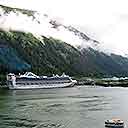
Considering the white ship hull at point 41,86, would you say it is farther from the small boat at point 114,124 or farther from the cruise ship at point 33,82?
the small boat at point 114,124

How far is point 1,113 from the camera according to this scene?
7338 cm

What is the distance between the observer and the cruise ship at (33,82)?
175 metres

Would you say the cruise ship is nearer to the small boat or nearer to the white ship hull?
the white ship hull

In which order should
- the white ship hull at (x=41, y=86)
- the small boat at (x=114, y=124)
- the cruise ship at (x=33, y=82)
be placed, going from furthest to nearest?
the cruise ship at (x=33, y=82) < the white ship hull at (x=41, y=86) < the small boat at (x=114, y=124)

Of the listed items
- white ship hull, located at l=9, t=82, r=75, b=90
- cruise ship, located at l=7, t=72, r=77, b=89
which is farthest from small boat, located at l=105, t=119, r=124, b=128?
cruise ship, located at l=7, t=72, r=77, b=89

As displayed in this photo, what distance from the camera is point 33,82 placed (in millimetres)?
183375

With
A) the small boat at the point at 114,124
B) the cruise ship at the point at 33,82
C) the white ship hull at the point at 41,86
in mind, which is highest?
the cruise ship at the point at 33,82

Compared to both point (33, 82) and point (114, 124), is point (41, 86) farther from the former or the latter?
point (114, 124)

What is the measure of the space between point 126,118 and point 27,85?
117m

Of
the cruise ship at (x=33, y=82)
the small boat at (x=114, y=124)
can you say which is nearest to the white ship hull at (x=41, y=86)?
the cruise ship at (x=33, y=82)

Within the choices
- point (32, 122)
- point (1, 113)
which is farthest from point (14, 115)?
point (32, 122)

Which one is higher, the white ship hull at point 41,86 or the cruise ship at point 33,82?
the cruise ship at point 33,82

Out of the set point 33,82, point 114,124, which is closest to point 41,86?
point 33,82

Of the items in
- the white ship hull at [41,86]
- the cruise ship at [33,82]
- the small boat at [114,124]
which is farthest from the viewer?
the cruise ship at [33,82]
